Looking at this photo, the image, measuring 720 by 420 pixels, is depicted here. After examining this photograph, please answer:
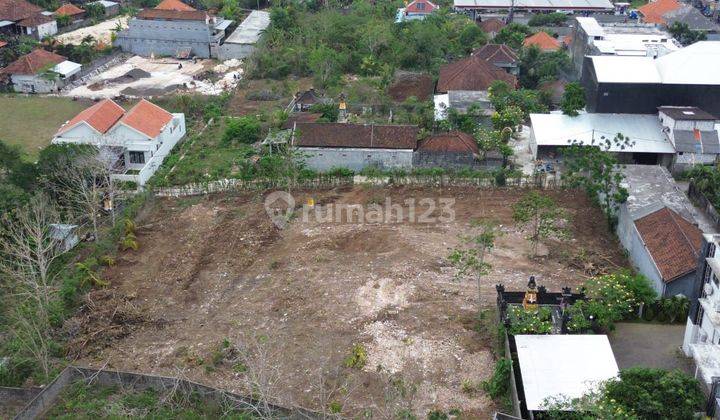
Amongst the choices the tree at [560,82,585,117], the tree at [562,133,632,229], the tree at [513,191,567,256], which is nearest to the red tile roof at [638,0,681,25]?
the tree at [560,82,585,117]

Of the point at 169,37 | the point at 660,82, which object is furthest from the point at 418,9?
the point at 660,82

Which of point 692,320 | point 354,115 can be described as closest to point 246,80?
point 354,115

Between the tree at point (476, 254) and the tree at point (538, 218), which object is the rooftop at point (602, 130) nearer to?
the tree at point (538, 218)

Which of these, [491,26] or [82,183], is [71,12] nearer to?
[491,26]

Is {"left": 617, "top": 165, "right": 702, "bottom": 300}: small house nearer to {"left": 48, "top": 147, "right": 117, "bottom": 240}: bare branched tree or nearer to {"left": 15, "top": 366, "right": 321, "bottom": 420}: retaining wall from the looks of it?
{"left": 15, "top": 366, "right": 321, "bottom": 420}: retaining wall

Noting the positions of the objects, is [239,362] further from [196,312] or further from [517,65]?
[517,65]

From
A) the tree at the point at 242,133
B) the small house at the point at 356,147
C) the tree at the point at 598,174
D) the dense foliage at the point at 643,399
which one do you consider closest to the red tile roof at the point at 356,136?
the small house at the point at 356,147
